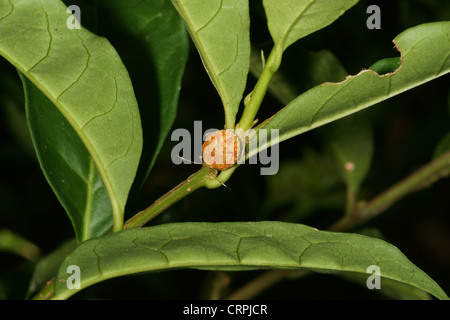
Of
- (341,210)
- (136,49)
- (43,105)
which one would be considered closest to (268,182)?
(341,210)

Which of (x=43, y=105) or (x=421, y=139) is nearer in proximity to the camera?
(x=43, y=105)

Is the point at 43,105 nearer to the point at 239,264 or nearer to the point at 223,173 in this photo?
the point at 223,173

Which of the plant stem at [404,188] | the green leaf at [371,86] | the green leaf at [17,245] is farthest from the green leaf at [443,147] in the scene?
the green leaf at [17,245]

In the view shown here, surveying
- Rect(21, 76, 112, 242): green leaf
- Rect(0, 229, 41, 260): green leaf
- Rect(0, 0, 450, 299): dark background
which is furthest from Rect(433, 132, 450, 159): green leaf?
Rect(0, 229, 41, 260): green leaf

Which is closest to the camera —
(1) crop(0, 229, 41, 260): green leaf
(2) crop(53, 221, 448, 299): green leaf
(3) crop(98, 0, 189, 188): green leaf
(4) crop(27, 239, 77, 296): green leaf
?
(2) crop(53, 221, 448, 299): green leaf

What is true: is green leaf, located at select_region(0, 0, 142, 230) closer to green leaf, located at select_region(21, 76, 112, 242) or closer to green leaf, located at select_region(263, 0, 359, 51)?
green leaf, located at select_region(21, 76, 112, 242)
